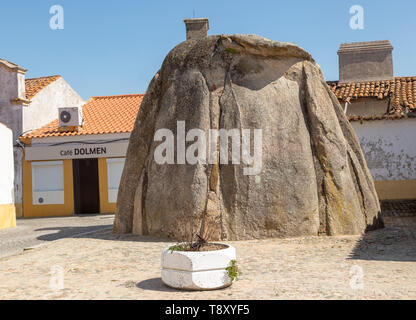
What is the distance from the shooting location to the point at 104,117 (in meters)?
22.6

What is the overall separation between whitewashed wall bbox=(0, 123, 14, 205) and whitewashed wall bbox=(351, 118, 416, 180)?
42.6 feet

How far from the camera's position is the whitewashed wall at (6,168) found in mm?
15320

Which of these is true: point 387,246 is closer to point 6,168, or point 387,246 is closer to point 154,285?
point 154,285

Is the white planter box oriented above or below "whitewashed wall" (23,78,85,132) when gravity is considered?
below

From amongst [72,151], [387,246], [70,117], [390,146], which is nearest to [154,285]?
[387,246]

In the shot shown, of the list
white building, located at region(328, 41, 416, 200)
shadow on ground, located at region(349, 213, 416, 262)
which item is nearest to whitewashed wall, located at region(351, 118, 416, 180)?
white building, located at region(328, 41, 416, 200)

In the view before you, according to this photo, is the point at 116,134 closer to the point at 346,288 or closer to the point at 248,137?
the point at 248,137

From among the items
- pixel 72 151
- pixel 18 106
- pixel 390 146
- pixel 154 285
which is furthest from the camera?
pixel 18 106

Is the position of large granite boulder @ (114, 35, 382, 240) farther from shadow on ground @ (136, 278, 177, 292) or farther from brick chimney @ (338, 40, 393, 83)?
brick chimney @ (338, 40, 393, 83)

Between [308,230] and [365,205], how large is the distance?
164 centimetres

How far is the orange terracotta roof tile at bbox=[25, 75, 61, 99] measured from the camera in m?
21.7

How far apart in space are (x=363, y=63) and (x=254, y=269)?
58.6 ft

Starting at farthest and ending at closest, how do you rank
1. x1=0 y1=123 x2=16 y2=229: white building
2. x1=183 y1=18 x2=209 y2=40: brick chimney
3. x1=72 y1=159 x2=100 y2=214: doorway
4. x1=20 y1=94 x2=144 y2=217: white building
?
x1=72 y1=159 x2=100 y2=214: doorway, x1=20 y1=94 x2=144 y2=217: white building, x1=183 y1=18 x2=209 y2=40: brick chimney, x1=0 y1=123 x2=16 y2=229: white building
